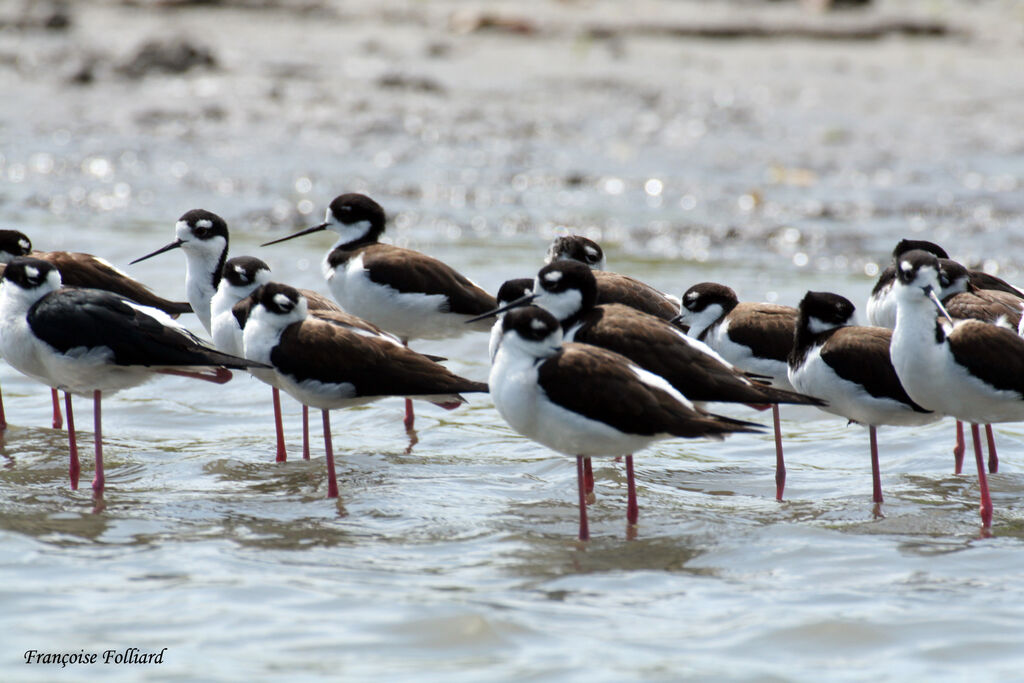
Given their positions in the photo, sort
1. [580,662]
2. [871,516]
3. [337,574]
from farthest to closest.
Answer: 1. [871,516]
2. [337,574]
3. [580,662]

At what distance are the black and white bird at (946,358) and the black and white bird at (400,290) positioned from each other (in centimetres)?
289

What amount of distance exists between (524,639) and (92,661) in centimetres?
165

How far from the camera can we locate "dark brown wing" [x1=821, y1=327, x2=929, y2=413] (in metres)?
6.81

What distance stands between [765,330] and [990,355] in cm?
132

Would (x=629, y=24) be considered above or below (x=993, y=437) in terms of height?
above

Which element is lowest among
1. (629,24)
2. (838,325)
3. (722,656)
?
(722,656)

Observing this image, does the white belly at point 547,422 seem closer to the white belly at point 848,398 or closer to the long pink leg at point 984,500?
the white belly at point 848,398

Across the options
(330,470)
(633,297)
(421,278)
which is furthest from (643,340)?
(421,278)

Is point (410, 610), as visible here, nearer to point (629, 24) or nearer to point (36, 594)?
point (36, 594)

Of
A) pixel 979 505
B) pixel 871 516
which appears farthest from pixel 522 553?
pixel 979 505

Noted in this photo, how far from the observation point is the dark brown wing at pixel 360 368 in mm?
6965

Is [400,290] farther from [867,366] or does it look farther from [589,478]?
→ [867,366]

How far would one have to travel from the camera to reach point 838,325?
7.08 meters

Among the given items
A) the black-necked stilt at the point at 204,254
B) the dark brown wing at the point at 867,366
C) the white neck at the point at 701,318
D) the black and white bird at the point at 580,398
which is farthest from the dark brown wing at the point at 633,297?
the black-necked stilt at the point at 204,254
